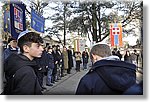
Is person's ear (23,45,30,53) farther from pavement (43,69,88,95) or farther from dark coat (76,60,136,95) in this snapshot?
pavement (43,69,88,95)

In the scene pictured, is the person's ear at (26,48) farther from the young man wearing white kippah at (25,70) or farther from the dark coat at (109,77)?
the dark coat at (109,77)

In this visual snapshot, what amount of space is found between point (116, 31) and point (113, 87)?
3.37ft

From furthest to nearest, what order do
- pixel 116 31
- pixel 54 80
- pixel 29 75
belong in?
pixel 54 80 < pixel 116 31 < pixel 29 75

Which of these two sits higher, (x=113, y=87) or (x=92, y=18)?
(x=92, y=18)

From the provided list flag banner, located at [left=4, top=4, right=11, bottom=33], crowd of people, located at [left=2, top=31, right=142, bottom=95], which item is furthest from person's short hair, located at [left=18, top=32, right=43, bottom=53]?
flag banner, located at [left=4, top=4, right=11, bottom=33]

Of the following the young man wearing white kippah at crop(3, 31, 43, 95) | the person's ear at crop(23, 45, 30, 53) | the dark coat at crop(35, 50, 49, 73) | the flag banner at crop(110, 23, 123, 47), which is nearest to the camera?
the young man wearing white kippah at crop(3, 31, 43, 95)

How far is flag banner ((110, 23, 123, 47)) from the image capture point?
226cm

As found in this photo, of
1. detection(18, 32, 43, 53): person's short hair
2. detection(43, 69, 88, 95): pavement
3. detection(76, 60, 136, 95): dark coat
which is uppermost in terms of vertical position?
detection(18, 32, 43, 53): person's short hair

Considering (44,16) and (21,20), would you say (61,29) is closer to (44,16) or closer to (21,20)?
(44,16)

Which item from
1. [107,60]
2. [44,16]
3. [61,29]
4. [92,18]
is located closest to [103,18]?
[92,18]

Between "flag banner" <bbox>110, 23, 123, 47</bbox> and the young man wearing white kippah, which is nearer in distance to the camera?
the young man wearing white kippah

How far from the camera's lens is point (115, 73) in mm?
1336

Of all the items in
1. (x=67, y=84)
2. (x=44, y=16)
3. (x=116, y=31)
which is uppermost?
(x=44, y=16)

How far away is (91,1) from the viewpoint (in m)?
2.36
